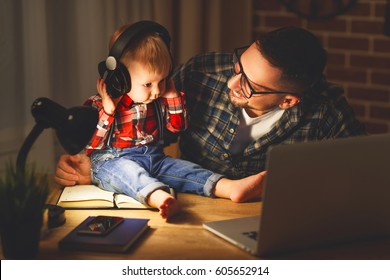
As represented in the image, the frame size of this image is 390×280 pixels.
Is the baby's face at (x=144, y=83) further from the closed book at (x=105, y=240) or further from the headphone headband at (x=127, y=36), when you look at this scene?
the closed book at (x=105, y=240)

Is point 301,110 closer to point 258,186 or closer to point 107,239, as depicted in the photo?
point 258,186

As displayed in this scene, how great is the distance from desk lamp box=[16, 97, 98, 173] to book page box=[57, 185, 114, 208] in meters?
0.23

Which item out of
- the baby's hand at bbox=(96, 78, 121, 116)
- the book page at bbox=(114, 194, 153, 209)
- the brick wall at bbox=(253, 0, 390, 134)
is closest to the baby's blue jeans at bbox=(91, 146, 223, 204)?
the book page at bbox=(114, 194, 153, 209)

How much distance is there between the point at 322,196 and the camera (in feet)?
4.21

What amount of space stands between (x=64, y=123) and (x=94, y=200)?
0.97 ft

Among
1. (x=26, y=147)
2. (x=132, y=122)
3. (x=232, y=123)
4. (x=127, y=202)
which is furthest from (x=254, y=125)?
(x=26, y=147)

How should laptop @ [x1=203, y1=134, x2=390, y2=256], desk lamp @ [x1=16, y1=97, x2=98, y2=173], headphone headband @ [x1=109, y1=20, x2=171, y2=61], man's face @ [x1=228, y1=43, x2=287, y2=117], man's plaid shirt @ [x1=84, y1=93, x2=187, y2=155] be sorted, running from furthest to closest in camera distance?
man's face @ [x1=228, y1=43, x2=287, y2=117], man's plaid shirt @ [x1=84, y1=93, x2=187, y2=155], headphone headband @ [x1=109, y1=20, x2=171, y2=61], desk lamp @ [x1=16, y1=97, x2=98, y2=173], laptop @ [x1=203, y1=134, x2=390, y2=256]

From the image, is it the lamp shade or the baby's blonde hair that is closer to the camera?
the lamp shade

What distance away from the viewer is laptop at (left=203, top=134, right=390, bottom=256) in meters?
1.22

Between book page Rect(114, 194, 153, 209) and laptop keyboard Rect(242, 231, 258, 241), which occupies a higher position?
book page Rect(114, 194, 153, 209)

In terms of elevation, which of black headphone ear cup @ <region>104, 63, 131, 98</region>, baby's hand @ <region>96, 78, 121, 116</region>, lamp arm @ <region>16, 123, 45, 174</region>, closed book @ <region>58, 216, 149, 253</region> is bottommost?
closed book @ <region>58, 216, 149, 253</region>

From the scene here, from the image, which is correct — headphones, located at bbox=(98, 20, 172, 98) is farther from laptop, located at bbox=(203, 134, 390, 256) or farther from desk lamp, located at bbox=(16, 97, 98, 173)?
laptop, located at bbox=(203, 134, 390, 256)

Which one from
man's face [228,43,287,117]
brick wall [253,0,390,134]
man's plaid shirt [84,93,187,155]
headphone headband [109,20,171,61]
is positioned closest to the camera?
headphone headband [109,20,171,61]

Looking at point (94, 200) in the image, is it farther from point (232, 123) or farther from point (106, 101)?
point (232, 123)
